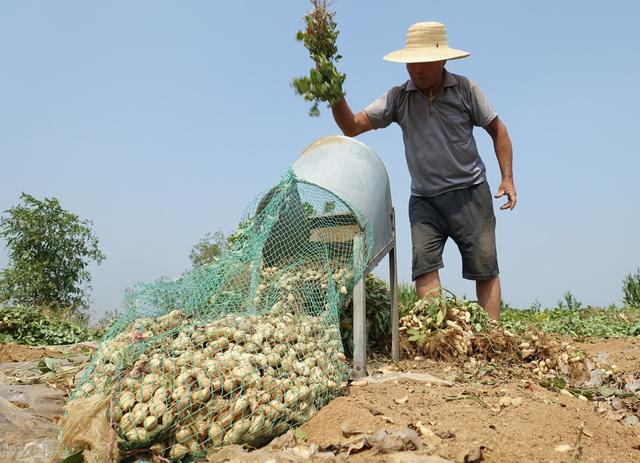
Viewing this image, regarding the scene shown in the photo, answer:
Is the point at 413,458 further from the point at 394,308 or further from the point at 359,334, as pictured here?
the point at 394,308

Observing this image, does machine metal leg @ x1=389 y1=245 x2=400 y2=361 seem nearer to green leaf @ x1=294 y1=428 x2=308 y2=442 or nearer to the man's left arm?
the man's left arm

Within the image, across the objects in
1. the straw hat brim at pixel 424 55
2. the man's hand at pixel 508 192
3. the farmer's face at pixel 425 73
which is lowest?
the man's hand at pixel 508 192

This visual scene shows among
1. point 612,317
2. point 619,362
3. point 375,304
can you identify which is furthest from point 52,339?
point 612,317

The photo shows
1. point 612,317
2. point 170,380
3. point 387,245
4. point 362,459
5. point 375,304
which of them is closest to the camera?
point 362,459

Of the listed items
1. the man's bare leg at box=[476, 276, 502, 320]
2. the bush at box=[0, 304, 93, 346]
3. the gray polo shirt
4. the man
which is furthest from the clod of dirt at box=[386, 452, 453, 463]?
the bush at box=[0, 304, 93, 346]

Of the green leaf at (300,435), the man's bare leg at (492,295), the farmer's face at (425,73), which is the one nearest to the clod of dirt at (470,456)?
the green leaf at (300,435)

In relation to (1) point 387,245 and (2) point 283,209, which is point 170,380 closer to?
(2) point 283,209

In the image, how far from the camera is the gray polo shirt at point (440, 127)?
5262 mm

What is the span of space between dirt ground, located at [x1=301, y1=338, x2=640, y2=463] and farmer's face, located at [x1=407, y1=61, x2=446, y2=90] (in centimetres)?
246

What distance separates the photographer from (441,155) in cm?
526

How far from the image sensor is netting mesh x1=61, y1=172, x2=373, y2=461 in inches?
101

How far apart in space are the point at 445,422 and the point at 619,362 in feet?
10.2

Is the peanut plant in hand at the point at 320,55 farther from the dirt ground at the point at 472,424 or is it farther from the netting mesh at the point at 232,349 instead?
the dirt ground at the point at 472,424

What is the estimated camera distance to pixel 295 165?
14.7 feet
